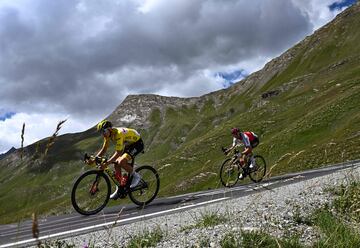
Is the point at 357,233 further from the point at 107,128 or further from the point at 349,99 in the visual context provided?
the point at 349,99

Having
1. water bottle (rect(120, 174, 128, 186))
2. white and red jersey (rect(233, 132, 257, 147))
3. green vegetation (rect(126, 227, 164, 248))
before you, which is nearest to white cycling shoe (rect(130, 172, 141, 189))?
water bottle (rect(120, 174, 128, 186))

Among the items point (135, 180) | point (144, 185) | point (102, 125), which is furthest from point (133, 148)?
point (102, 125)

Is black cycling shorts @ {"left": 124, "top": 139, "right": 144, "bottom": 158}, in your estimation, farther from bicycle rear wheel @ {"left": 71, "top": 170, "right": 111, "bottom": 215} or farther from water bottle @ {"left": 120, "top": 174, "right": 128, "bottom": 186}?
bicycle rear wheel @ {"left": 71, "top": 170, "right": 111, "bottom": 215}

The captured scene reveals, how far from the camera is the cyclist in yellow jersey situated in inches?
504

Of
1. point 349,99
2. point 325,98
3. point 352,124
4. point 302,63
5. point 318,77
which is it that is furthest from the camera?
point 302,63

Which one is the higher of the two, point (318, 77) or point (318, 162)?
point (318, 77)

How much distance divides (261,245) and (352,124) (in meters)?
51.4

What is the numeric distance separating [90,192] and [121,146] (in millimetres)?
1772

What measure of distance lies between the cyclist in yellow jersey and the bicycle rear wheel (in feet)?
1.19

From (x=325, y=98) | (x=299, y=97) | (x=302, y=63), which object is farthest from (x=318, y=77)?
(x=302, y=63)

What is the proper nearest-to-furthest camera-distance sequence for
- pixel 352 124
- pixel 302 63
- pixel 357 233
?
pixel 357 233, pixel 352 124, pixel 302 63

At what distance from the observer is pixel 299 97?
101 m

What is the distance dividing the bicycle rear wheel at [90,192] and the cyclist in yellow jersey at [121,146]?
0.36 meters

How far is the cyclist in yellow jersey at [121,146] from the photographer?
1279cm
